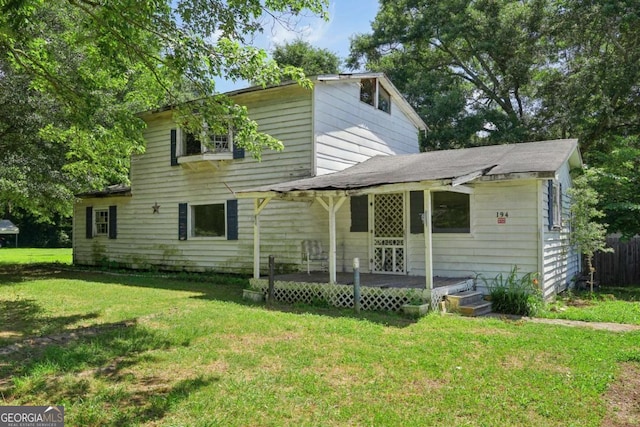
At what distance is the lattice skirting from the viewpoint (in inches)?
334

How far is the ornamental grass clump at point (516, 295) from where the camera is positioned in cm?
859

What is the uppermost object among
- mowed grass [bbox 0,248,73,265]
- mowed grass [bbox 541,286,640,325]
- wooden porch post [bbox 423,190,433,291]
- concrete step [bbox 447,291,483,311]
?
wooden porch post [bbox 423,190,433,291]

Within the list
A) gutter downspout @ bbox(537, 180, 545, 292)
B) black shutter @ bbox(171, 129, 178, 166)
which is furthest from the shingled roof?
black shutter @ bbox(171, 129, 178, 166)

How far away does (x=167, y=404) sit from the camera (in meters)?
4.06

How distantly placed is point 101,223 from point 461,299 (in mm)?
14101

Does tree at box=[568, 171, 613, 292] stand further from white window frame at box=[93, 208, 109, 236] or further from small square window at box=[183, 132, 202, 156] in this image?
white window frame at box=[93, 208, 109, 236]

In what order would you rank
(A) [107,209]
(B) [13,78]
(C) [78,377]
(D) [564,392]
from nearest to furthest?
(D) [564,392] → (C) [78,377] → (B) [13,78] → (A) [107,209]

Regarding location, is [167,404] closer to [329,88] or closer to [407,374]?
[407,374]

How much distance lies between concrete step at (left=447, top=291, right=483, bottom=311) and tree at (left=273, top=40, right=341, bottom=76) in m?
21.5

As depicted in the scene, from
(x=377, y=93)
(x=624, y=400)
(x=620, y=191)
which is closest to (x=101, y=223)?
(x=377, y=93)

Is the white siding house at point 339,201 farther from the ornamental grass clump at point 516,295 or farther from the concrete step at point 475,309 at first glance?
the concrete step at point 475,309

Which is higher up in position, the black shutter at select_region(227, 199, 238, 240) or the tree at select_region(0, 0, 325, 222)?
the tree at select_region(0, 0, 325, 222)

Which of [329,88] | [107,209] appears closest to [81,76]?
[329,88]

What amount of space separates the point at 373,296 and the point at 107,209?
40.4 feet
